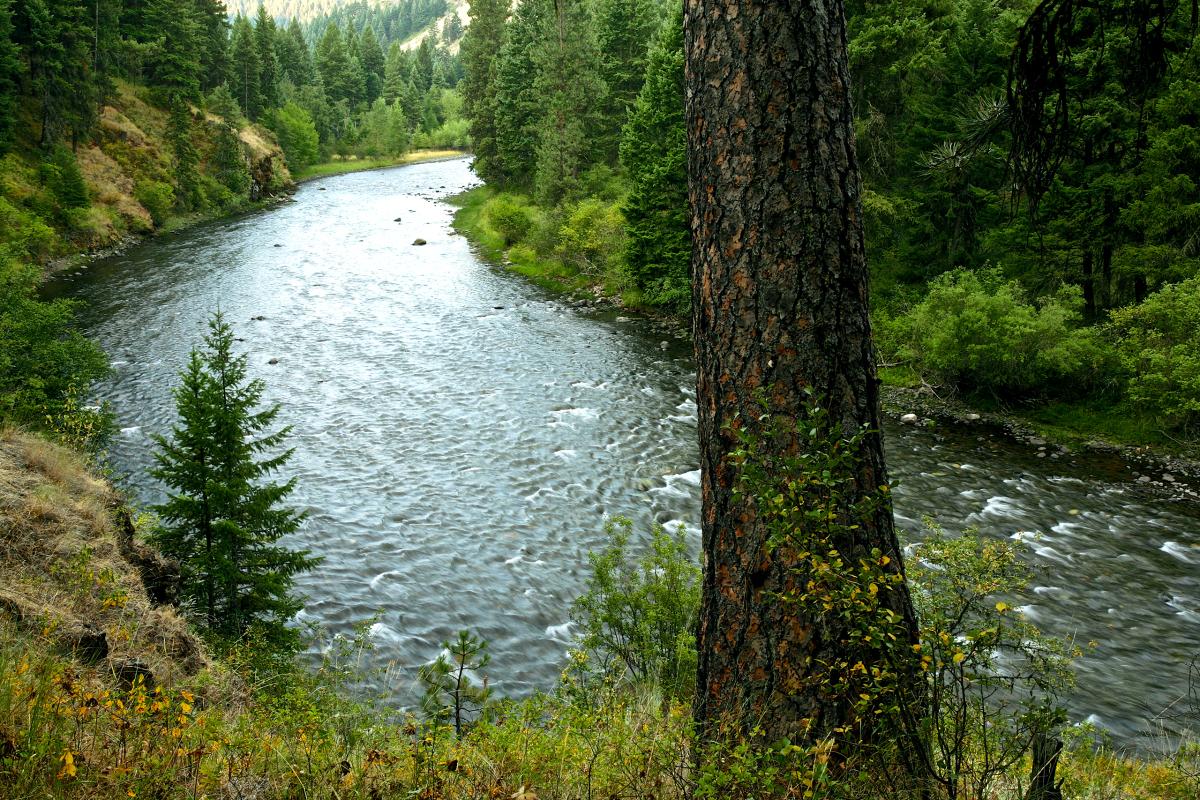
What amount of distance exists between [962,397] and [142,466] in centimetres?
1895

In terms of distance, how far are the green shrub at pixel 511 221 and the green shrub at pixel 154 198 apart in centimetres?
1846

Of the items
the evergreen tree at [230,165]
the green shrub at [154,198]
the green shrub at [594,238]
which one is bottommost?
the green shrub at [594,238]

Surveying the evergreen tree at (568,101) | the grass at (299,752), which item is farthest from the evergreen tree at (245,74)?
the grass at (299,752)

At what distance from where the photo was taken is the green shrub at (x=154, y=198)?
1673 inches

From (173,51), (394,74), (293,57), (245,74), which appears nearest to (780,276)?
(173,51)

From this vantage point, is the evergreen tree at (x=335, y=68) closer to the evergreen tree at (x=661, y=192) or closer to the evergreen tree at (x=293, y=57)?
the evergreen tree at (x=293, y=57)

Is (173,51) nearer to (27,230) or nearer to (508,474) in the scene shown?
(27,230)

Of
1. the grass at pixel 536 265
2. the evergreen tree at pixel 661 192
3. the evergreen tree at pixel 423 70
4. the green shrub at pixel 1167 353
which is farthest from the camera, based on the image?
the evergreen tree at pixel 423 70

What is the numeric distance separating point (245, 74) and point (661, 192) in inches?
2324

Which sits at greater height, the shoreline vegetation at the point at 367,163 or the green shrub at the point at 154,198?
the shoreline vegetation at the point at 367,163

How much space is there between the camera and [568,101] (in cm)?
4106

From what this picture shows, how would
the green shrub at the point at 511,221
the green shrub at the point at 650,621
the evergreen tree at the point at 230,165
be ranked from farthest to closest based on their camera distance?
the evergreen tree at the point at 230,165 < the green shrub at the point at 511,221 < the green shrub at the point at 650,621

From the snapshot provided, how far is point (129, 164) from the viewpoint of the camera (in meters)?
45.2

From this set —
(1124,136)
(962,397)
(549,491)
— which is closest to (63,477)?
(549,491)
